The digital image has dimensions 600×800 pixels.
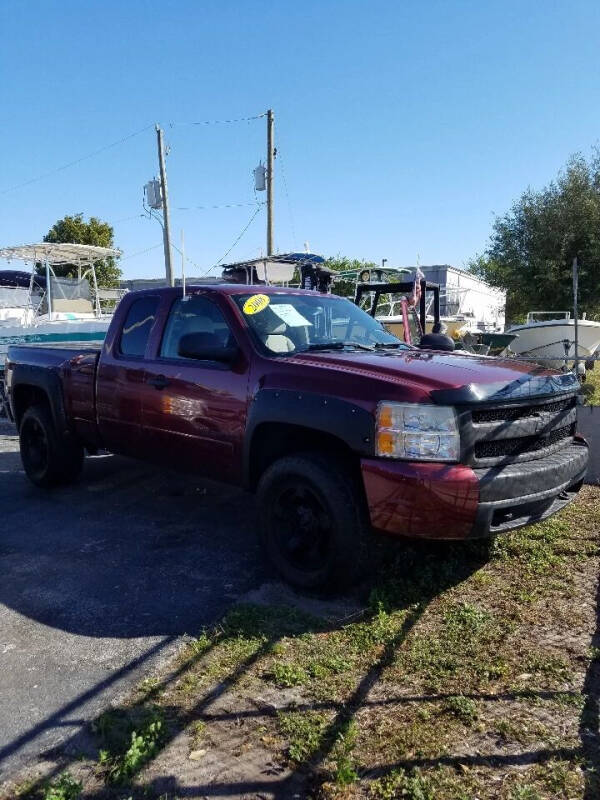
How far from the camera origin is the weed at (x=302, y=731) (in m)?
2.50

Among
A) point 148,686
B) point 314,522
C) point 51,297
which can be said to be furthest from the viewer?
point 51,297

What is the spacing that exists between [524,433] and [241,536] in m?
2.34

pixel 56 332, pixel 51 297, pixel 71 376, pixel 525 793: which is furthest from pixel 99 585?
pixel 51 297

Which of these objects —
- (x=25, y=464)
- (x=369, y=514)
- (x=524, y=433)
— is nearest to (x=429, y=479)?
(x=369, y=514)

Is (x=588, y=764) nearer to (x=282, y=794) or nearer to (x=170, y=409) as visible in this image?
(x=282, y=794)

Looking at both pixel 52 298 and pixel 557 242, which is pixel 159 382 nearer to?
pixel 52 298

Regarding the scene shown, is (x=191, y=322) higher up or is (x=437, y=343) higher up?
(x=191, y=322)

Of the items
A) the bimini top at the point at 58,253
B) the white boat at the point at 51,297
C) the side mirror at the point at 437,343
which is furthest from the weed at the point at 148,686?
the bimini top at the point at 58,253

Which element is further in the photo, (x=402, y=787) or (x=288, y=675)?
(x=288, y=675)

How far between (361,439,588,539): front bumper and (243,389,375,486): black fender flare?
A: 14 cm

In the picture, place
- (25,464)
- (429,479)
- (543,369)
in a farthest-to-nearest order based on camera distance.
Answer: (25,464)
(543,369)
(429,479)

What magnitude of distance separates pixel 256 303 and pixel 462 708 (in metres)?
3.02

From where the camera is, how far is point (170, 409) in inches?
192

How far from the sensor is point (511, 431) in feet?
12.2
